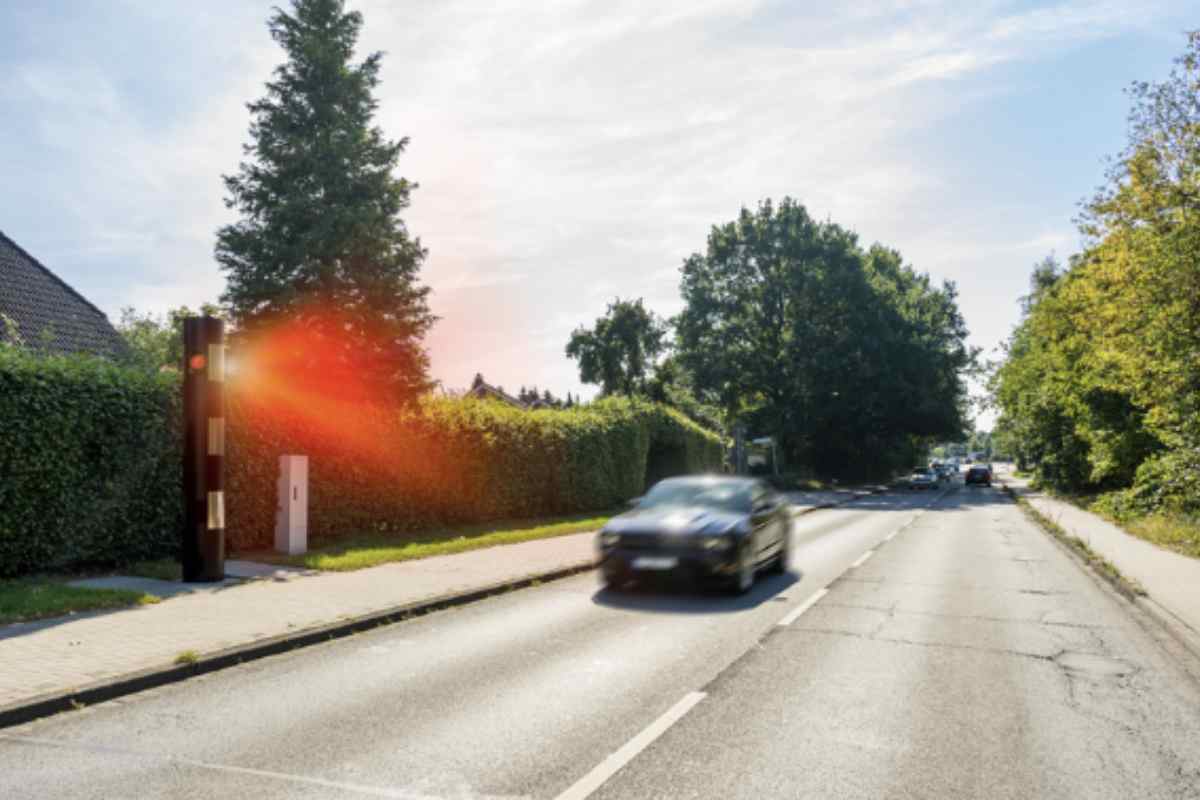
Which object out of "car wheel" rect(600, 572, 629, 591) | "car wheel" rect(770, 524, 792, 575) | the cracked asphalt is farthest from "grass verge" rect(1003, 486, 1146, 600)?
"car wheel" rect(600, 572, 629, 591)

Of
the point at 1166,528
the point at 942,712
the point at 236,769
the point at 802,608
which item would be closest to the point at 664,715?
the point at 942,712

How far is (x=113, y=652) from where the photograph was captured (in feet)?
21.8

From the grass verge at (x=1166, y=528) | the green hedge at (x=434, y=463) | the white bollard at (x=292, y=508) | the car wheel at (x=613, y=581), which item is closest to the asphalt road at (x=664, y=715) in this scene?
the car wheel at (x=613, y=581)

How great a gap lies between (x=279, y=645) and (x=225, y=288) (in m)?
17.6

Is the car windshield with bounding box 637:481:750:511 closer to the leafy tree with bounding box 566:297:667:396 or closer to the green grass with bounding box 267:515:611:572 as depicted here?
the green grass with bounding box 267:515:611:572

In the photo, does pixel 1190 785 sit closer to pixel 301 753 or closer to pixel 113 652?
pixel 301 753

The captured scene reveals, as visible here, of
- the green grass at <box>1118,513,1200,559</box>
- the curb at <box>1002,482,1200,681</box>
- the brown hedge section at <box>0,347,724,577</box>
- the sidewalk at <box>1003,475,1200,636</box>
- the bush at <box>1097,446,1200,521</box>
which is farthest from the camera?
the bush at <box>1097,446,1200,521</box>

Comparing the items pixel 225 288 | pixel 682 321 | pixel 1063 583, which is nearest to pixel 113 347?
pixel 225 288

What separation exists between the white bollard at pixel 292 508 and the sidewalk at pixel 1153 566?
11.8 meters

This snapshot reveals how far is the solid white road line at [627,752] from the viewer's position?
4.14 m

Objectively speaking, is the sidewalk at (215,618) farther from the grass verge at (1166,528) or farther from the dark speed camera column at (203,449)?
the grass verge at (1166,528)

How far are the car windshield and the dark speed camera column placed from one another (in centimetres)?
557

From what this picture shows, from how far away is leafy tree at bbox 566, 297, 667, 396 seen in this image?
67188 mm

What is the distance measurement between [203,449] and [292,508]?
2.66m
